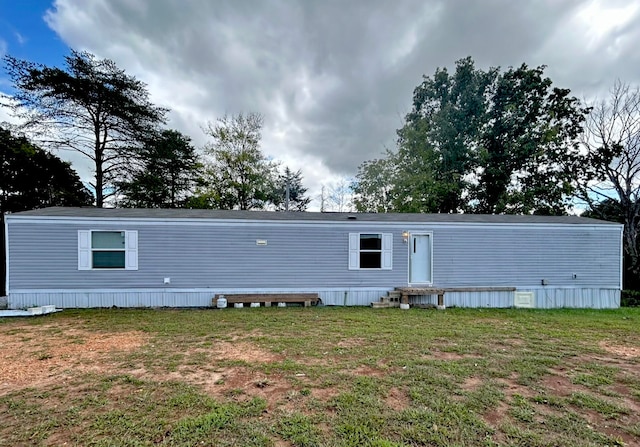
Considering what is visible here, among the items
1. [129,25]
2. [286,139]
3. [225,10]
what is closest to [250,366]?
[225,10]

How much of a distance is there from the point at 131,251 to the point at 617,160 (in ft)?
71.6

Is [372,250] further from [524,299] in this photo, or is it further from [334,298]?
[524,299]

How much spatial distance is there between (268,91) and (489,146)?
1328 centimetres

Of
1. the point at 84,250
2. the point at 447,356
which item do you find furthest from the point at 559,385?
the point at 84,250

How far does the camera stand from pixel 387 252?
351 inches

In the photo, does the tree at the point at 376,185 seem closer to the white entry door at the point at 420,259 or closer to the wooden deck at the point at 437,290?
the white entry door at the point at 420,259

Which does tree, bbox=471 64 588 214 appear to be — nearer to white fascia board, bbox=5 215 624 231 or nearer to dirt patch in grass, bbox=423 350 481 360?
white fascia board, bbox=5 215 624 231

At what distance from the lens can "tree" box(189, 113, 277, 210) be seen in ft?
62.7

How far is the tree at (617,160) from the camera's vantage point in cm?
1462

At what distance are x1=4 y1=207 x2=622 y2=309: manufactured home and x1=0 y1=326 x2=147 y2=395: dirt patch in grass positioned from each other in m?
2.43

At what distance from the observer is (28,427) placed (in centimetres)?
245

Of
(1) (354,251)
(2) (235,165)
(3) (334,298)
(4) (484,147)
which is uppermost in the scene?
(4) (484,147)

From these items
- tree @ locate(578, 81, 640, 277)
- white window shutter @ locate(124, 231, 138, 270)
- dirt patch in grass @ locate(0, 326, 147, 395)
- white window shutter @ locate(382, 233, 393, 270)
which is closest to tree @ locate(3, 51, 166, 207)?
white window shutter @ locate(124, 231, 138, 270)

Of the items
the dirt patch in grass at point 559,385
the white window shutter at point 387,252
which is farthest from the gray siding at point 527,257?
the dirt patch in grass at point 559,385
